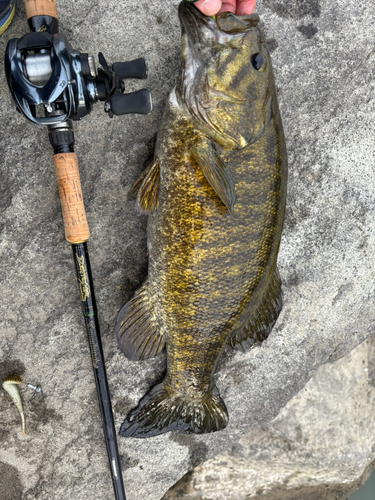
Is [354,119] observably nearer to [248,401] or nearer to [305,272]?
[305,272]

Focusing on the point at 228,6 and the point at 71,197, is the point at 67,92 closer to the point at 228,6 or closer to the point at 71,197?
the point at 71,197

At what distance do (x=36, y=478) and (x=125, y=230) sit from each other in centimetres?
167

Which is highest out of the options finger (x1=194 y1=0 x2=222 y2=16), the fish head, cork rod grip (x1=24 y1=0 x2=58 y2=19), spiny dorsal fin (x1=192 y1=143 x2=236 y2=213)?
cork rod grip (x1=24 y1=0 x2=58 y2=19)

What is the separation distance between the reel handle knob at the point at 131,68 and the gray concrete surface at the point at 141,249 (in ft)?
1.59

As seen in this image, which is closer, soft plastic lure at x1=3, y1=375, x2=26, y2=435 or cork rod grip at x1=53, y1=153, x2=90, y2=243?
cork rod grip at x1=53, y1=153, x2=90, y2=243

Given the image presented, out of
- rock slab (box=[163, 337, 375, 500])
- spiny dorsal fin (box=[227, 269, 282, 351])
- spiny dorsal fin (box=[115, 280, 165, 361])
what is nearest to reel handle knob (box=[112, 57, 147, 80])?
spiny dorsal fin (box=[115, 280, 165, 361])

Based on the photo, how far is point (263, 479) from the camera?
3.37m

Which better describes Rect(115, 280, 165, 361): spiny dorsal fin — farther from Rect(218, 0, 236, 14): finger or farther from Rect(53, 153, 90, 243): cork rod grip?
Rect(218, 0, 236, 14): finger

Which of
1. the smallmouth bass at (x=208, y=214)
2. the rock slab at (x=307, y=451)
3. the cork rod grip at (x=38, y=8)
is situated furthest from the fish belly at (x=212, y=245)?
the rock slab at (x=307, y=451)

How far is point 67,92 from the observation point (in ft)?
6.17

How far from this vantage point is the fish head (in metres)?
2.04

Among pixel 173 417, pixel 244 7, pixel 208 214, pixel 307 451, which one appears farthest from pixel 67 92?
pixel 307 451

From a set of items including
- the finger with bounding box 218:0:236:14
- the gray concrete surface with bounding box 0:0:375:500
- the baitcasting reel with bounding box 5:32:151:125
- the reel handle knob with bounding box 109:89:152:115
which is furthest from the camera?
the gray concrete surface with bounding box 0:0:375:500

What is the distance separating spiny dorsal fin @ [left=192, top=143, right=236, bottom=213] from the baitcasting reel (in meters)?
0.35
